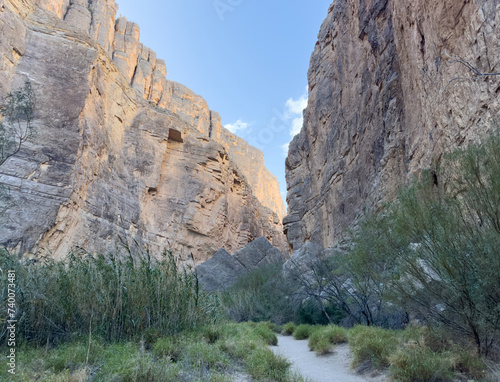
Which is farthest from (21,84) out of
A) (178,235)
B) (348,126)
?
(348,126)

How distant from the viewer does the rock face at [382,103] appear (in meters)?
9.25

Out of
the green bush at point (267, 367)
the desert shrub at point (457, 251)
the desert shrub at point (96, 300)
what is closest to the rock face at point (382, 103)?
the desert shrub at point (457, 251)

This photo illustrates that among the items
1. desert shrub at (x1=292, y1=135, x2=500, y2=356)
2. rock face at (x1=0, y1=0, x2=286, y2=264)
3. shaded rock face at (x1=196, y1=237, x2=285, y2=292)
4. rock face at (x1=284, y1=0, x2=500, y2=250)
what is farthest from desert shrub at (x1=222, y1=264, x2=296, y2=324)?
desert shrub at (x1=292, y1=135, x2=500, y2=356)

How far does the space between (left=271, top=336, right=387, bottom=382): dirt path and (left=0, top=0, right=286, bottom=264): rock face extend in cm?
742

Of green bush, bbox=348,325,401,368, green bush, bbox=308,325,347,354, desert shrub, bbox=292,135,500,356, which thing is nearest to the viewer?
desert shrub, bbox=292,135,500,356

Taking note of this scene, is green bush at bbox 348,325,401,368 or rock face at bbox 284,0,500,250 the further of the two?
rock face at bbox 284,0,500,250

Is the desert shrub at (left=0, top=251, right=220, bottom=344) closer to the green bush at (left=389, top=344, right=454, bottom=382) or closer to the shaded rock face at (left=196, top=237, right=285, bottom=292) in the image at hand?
the green bush at (left=389, top=344, right=454, bottom=382)

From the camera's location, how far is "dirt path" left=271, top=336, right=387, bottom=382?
16.3ft

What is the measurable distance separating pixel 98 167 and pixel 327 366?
2411 centimetres

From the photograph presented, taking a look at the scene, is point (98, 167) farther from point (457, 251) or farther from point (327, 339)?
point (457, 251)

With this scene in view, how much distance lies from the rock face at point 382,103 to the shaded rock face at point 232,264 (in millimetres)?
3676

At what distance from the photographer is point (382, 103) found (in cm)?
1755

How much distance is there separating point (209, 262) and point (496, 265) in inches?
920

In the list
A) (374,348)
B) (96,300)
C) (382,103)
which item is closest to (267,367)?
(374,348)
